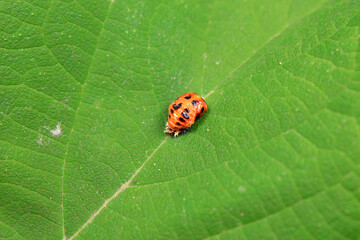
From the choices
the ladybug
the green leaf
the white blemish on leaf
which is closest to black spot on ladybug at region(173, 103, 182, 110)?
the ladybug

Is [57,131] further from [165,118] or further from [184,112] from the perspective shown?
[184,112]

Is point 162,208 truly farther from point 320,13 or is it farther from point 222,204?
point 320,13

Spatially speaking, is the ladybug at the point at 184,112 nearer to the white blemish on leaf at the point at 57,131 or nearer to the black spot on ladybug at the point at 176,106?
the black spot on ladybug at the point at 176,106

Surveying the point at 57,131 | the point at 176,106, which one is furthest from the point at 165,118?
the point at 57,131

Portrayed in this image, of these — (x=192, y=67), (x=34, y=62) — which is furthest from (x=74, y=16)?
(x=192, y=67)

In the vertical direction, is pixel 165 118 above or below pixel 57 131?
below

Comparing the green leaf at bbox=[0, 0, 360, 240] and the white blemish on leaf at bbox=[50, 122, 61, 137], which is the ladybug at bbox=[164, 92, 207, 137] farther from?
the white blemish on leaf at bbox=[50, 122, 61, 137]

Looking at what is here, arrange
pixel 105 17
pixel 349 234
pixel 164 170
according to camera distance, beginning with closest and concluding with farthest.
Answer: pixel 349 234, pixel 164 170, pixel 105 17
